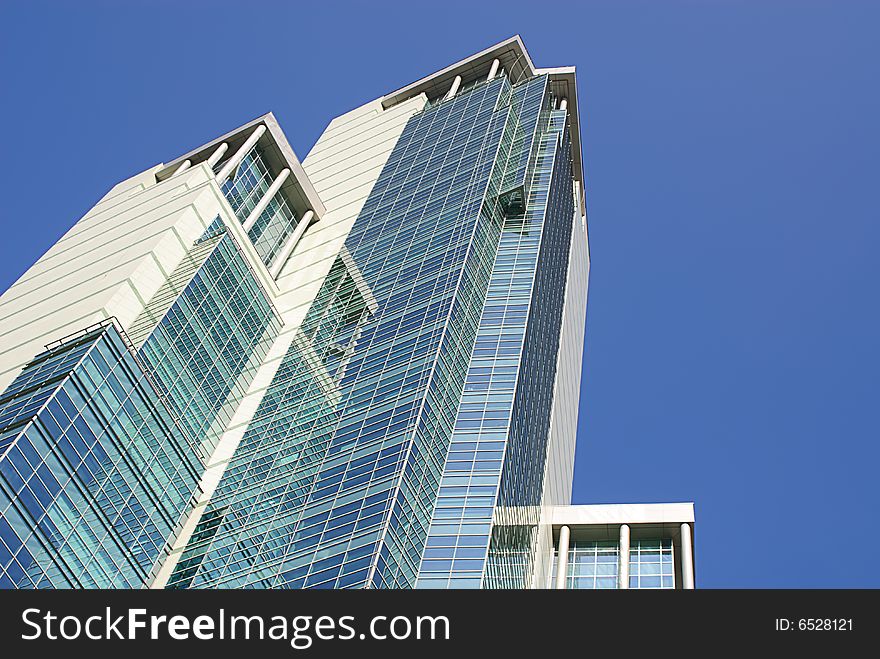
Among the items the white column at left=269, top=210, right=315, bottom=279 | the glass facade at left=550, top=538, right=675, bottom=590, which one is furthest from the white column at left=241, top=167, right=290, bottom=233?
the glass facade at left=550, top=538, right=675, bottom=590

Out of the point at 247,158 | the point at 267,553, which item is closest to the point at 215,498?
the point at 267,553

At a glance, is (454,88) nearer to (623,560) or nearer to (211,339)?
(211,339)

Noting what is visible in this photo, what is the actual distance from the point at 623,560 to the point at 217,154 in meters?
50.6

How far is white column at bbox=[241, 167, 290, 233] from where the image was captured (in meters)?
96.3

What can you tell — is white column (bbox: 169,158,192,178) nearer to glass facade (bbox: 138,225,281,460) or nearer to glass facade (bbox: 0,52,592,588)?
glass facade (bbox: 0,52,592,588)

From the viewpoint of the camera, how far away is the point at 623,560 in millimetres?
85000

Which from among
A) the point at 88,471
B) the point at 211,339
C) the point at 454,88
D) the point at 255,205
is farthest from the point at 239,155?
the point at 88,471

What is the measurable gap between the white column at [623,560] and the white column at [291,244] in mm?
36162

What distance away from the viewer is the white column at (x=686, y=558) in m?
82.4

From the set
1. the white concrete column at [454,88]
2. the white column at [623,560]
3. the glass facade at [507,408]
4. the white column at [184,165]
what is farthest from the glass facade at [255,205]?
the white concrete column at [454,88]

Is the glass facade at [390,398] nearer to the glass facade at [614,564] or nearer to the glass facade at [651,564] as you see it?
the glass facade at [614,564]
